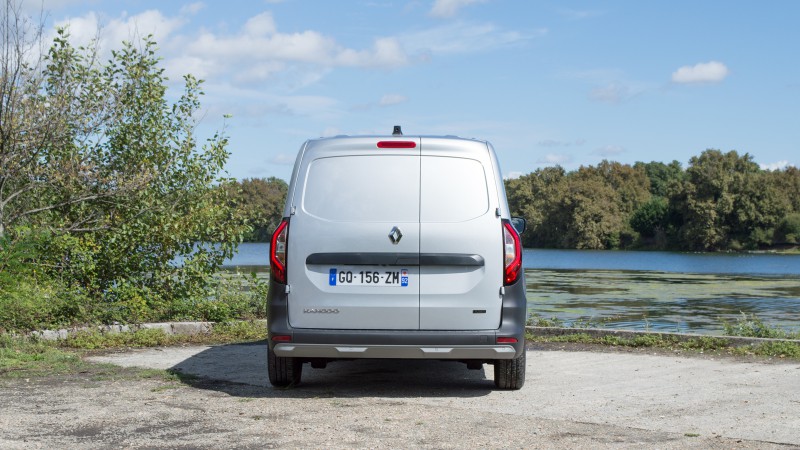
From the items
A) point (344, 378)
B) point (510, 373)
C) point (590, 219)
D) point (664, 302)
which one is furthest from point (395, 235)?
point (590, 219)

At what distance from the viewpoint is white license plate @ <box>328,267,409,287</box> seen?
755 centimetres

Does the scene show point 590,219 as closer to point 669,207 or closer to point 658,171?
point 669,207

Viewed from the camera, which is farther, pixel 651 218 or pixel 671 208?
pixel 651 218

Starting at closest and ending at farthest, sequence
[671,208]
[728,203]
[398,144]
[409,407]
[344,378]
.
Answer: [409,407], [398,144], [344,378], [728,203], [671,208]

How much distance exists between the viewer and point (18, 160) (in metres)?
13.4

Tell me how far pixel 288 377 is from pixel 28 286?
568 cm

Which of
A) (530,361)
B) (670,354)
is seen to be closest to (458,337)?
(530,361)

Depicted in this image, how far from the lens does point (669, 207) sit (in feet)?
365

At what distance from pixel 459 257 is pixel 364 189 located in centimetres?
94

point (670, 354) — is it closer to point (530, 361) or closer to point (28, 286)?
point (530, 361)

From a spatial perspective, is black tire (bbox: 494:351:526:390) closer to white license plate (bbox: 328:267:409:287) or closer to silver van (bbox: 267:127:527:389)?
silver van (bbox: 267:127:527:389)

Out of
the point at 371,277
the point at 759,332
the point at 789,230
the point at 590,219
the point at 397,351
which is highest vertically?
the point at 590,219

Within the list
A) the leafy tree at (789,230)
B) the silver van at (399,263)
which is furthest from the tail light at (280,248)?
the leafy tree at (789,230)

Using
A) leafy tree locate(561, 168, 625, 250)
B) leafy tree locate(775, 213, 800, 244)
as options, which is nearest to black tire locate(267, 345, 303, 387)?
leafy tree locate(775, 213, 800, 244)
